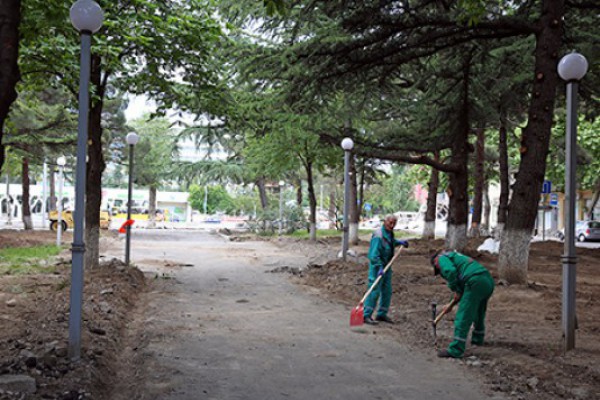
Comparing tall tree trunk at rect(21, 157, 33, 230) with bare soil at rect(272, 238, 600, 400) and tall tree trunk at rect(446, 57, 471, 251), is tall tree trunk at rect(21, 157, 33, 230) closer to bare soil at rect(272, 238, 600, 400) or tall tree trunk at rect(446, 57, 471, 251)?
bare soil at rect(272, 238, 600, 400)

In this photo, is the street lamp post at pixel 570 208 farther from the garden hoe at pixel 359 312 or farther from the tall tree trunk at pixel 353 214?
the tall tree trunk at pixel 353 214

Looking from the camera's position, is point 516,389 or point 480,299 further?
point 480,299

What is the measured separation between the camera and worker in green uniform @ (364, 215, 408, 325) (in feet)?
29.0

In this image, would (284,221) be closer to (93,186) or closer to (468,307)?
(93,186)

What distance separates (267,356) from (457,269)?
2327mm

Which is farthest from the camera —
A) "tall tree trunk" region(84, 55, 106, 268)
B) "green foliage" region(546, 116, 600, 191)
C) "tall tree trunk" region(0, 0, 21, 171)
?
"green foliage" region(546, 116, 600, 191)

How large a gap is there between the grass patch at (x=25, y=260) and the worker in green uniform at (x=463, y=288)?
9.98m

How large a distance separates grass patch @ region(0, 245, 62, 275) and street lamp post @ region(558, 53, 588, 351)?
11004 millimetres

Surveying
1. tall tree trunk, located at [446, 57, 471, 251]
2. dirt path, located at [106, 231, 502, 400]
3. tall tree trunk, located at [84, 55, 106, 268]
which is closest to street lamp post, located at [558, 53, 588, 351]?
dirt path, located at [106, 231, 502, 400]

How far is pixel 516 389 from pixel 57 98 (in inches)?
989

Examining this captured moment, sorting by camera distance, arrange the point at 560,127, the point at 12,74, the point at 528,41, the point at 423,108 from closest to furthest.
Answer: the point at 12,74, the point at 528,41, the point at 423,108, the point at 560,127

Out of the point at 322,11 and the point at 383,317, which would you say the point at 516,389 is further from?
the point at 322,11

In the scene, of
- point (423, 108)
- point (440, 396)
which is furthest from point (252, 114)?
point (440, 396)

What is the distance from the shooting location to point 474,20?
359 inches
